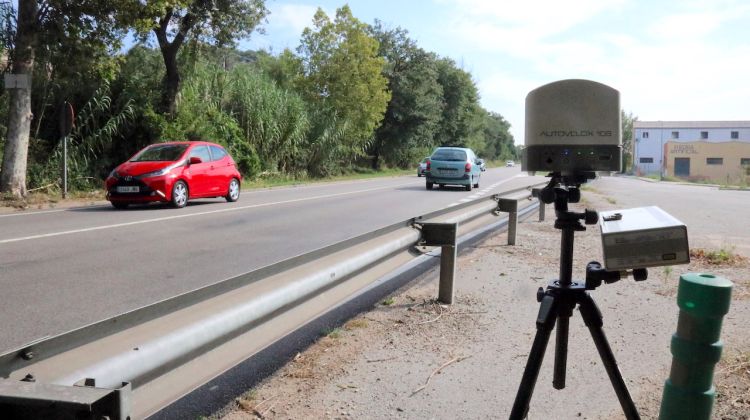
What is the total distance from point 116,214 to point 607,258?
39.0ft

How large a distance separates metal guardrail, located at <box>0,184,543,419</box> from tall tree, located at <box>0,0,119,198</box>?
47.1 feet

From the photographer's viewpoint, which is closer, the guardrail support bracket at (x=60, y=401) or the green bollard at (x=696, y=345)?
the guardrail support bracket at (x=60, y=401)

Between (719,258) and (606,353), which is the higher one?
(606,353)

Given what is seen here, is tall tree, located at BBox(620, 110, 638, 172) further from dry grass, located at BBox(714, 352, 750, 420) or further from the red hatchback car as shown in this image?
the red hatchback car

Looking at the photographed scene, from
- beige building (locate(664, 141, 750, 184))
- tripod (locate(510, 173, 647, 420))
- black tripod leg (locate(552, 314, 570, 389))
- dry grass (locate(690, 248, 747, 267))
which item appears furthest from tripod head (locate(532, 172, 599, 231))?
beige building (locate(664, 141, 750, 184))

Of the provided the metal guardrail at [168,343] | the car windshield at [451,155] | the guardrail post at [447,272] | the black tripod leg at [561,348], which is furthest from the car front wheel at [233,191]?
the black tripod leg at [561,348]

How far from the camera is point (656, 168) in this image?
328 feet

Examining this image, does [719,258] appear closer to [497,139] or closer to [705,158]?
[705,158]

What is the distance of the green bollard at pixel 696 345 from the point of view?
185 cm

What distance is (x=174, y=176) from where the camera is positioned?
13.8 metres

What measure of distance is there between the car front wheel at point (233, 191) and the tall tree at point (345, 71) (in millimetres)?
25670

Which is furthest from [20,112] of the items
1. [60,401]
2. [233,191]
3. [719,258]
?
[60,401]

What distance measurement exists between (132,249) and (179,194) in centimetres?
589

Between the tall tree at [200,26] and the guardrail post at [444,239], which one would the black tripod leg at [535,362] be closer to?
the guardrail post at [444,239]
